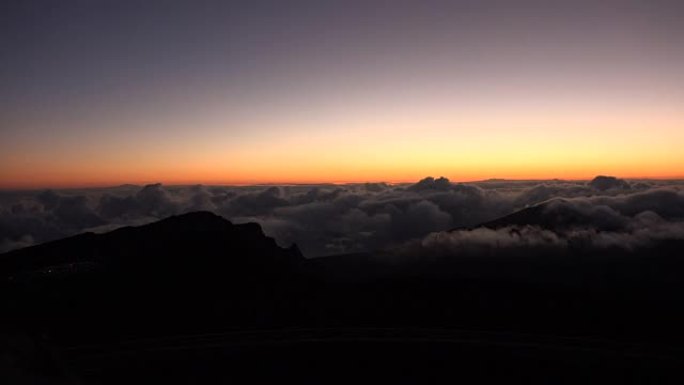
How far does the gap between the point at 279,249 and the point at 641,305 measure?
383 ft

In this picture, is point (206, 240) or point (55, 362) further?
point (206, 240)

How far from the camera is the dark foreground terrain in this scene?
61.7 m

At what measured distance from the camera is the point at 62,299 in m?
109

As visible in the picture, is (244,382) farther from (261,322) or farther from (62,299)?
(62,299)

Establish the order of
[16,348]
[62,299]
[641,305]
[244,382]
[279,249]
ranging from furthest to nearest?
1. [279,249]
2. [641,305]
3. [62,299]
4. [244,382]
5. [16,348]

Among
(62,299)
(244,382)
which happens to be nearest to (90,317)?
(62,299)

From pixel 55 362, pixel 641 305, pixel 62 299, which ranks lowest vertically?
pixel 641 305

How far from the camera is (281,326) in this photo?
9212 cm

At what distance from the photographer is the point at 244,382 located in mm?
61969

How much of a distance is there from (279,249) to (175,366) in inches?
4874

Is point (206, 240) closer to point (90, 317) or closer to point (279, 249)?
point (279, 249)

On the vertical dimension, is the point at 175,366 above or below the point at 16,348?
below

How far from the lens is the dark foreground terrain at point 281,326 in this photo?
61656 mm

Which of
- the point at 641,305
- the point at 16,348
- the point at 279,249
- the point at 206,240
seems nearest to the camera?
the point at 16,348
